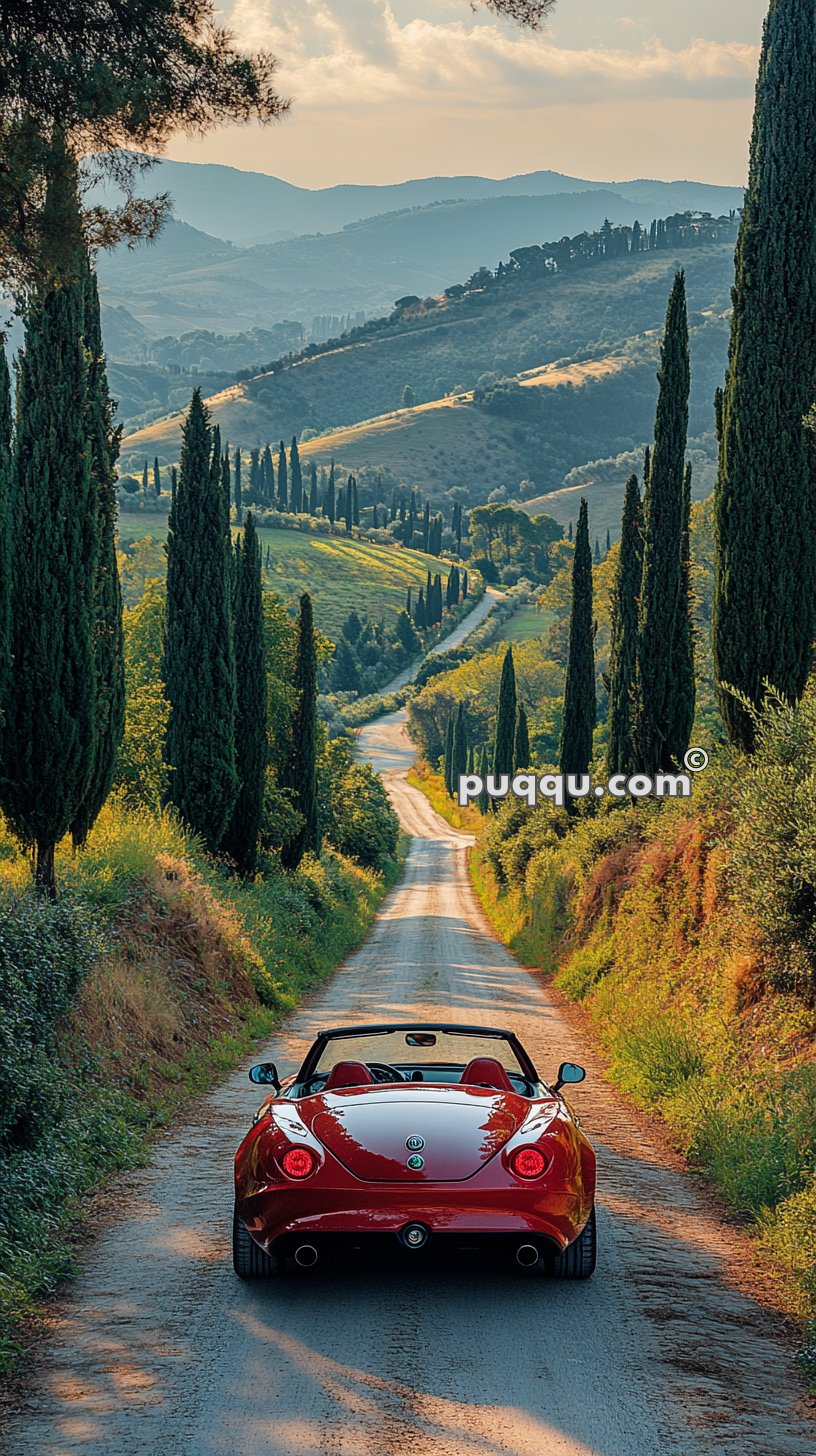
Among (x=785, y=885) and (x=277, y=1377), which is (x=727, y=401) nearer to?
(x=785, y=885)

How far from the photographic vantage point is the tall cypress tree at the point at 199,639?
93.8ft

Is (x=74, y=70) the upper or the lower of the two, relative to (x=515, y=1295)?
upper

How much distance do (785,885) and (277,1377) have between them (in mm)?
7068

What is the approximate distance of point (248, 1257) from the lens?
24.0 feet

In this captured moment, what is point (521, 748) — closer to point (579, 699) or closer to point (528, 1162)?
point (579, 699)

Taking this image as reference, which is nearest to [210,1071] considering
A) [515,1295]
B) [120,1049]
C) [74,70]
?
[120,1049]

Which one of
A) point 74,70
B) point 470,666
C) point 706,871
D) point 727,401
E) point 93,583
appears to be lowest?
point 470,666

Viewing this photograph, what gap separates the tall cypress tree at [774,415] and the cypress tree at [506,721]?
4737 cm

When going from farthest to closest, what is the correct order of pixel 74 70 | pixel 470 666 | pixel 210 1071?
pixel 470 666 < pixel 210 1071 < pixel 74 70

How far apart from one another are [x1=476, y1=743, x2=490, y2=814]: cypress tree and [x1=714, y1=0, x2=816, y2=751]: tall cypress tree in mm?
73588

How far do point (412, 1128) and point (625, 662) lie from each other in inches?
1121

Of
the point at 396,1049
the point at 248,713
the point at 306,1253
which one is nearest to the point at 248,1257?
the point at 306,1253

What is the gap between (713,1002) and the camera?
14242 mm

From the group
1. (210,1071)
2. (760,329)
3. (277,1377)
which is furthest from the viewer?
(760,329)
